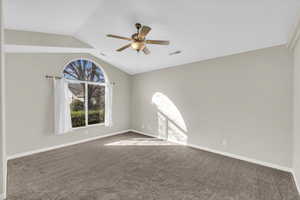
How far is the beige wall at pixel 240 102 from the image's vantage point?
2818 millimetres

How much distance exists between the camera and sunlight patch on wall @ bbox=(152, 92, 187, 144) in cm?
445

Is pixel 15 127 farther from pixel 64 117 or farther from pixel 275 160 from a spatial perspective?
pixel 275 160

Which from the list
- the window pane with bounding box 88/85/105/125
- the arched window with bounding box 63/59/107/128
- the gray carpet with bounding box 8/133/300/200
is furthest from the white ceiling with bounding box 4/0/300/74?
the gray carpet with bounding box 8/133/300/200

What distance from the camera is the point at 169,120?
477 centimetres

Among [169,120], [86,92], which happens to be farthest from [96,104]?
[169,120]

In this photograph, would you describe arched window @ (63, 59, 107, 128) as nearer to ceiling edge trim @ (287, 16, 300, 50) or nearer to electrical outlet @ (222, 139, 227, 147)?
electrical outlet @ (222, 139, 227, 147)

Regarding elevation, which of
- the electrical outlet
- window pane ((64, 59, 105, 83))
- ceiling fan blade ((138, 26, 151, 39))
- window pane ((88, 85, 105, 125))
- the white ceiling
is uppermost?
the white ceiling

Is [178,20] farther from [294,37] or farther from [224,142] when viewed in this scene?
[224,142]

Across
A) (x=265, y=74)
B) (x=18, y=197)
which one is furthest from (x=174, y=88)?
(x=18, y=197)

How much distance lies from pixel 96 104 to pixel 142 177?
3.43 meters

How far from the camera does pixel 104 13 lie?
2836 mm

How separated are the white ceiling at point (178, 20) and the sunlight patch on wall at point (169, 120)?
70.6 inches

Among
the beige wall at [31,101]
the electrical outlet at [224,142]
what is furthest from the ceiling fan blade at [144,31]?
the electrical outlet at [224,142]

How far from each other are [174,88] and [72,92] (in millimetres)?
3259
